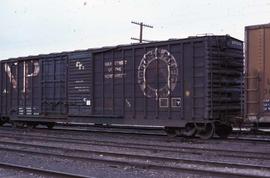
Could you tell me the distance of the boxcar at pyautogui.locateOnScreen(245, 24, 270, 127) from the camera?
15086 mm

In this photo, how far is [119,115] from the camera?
21.0m

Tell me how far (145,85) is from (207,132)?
3.08m

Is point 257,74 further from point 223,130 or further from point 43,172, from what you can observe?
point 43,172

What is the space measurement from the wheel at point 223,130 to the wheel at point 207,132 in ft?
1.03

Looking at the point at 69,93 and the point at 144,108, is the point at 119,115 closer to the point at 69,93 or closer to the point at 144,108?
the point at 144,108

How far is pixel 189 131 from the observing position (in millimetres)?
18906

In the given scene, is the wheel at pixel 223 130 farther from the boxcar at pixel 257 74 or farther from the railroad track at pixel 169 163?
the railroad track at pixel 169 163

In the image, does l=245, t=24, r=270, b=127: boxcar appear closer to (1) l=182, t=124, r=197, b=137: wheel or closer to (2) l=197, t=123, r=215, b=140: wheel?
(2) l=197, t=123, r=215, b=140: wheel

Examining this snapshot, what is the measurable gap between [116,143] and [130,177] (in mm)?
7167

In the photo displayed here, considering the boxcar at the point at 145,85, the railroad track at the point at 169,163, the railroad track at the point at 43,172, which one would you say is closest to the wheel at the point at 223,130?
the boxcar at the point at 145,85

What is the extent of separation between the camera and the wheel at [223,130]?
61.5 ft

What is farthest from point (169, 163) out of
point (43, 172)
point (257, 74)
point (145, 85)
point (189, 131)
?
point (145, 85)

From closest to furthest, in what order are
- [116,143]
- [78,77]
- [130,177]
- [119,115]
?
1. [130,177]
2. [116,143]
3. [119,115]
4. [78,77]

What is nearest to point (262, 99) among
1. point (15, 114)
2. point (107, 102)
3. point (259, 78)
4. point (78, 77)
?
point (259, 78)
